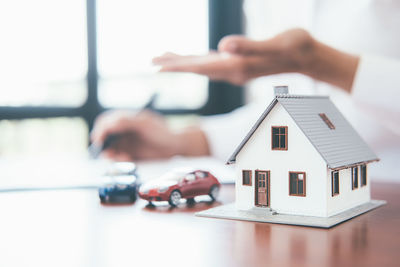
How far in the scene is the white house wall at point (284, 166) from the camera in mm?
704

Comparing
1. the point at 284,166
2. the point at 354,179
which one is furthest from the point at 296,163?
the point at 354,179

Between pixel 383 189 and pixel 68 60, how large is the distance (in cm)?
195

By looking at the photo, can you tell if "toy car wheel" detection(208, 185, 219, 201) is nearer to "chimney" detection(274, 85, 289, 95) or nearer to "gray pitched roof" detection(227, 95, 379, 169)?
"gray pitched roof" detection(227, 95, 379, 169)

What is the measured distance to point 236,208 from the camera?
0.78 m

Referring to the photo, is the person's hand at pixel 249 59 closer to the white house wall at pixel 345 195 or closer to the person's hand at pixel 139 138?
the white house wall at pixel 345 195

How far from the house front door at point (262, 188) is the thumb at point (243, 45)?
0.30 metres

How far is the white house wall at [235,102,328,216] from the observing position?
0.70m

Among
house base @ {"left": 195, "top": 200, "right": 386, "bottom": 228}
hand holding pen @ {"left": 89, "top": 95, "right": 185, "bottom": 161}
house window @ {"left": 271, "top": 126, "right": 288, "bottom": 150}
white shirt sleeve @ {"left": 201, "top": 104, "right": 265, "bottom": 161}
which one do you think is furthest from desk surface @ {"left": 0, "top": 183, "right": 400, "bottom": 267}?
white shirt sleeve @ {"left": 201, "top": 104, "right": 265, "bottom": 161}

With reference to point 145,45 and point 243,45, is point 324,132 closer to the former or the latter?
point 243,45

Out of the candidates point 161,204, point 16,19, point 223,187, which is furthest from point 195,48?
point 161,204

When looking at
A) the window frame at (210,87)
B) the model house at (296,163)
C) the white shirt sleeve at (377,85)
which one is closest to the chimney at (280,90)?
the model house at (296,163)

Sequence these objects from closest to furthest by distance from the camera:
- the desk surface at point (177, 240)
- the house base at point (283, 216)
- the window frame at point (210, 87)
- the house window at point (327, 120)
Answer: the desk surface at point (177, 240)
the house base at point (283, 216)
the house window at point (327, 120)
the window frame at point (210, 87)

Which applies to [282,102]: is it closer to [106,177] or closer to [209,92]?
[106,177]

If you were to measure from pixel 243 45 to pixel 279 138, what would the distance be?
1.00 ft
